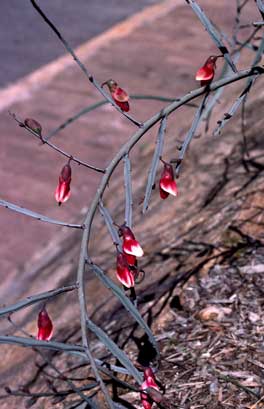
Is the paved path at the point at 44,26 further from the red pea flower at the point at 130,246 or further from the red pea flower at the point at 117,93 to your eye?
the red pea flower at the point at 130,246

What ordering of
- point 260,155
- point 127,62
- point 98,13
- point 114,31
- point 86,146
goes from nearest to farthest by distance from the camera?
point 260,155 < point 86,146 < point 127,62 < point 114,31 < point 98,13

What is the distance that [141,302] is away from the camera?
2686 millimetres

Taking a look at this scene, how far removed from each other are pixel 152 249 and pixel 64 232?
137 centimetres

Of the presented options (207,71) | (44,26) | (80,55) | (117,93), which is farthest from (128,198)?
(44,26)

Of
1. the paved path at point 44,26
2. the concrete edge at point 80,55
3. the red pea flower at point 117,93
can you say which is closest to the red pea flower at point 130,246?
the red pea flower at point 117,93

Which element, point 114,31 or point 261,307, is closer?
A: point 261,307

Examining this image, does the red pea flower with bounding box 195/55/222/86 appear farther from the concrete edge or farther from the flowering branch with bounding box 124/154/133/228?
the concrete edge

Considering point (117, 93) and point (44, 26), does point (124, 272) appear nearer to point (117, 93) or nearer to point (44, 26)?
point (117, 93)

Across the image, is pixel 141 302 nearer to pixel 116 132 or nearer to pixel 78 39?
pixel 116 132

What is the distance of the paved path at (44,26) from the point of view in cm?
673

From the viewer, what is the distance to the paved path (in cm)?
673

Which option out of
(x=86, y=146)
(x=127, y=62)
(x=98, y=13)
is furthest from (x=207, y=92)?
(x=98, y=13)

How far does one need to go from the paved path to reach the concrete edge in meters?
0.14

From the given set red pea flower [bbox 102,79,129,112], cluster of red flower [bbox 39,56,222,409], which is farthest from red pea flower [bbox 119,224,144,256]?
red pea flower [bbox 102,79,129,112]
